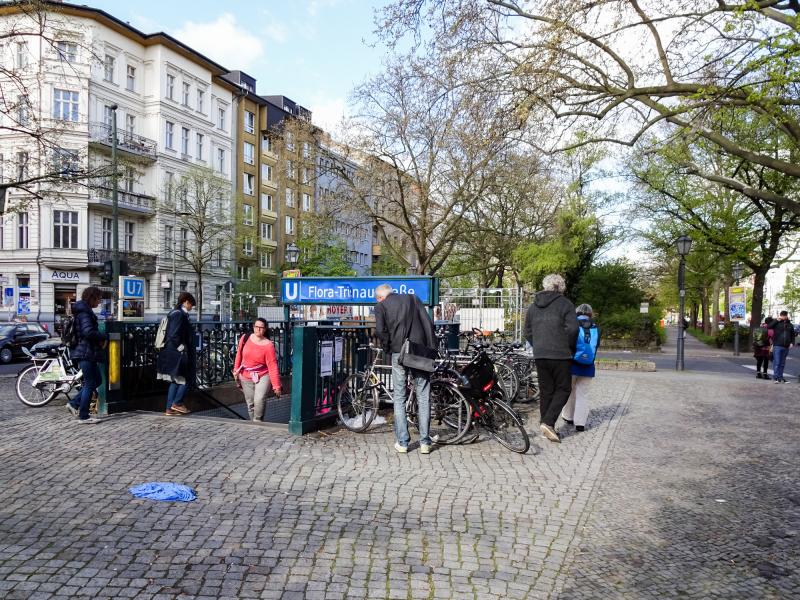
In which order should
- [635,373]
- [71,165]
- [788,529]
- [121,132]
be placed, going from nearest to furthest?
1. [788,529]
2. [71,165]
3. [635,373]
4. [121,132]

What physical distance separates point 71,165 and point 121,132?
2881 cm

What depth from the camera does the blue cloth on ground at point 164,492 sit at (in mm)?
4926

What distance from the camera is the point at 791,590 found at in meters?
3.66

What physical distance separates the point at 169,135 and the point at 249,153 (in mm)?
10500

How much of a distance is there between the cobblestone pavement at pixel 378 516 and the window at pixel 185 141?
42939mm

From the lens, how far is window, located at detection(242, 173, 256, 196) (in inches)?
2160

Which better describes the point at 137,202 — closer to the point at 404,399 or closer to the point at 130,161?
the point at 130,161

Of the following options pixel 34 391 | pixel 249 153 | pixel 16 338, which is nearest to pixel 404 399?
pixel 34 391

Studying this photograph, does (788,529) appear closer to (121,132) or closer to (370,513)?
(370,513)

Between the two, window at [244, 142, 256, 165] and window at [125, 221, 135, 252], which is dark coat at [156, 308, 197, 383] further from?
window at [244, 142, 256, 165]

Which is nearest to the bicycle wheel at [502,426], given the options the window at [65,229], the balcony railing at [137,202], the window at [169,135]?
the window at [65,229]

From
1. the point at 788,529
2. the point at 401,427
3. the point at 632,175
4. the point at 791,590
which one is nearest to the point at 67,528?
the point at 401,427

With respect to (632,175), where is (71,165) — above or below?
below

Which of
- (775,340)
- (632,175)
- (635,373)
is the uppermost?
(632,175)
